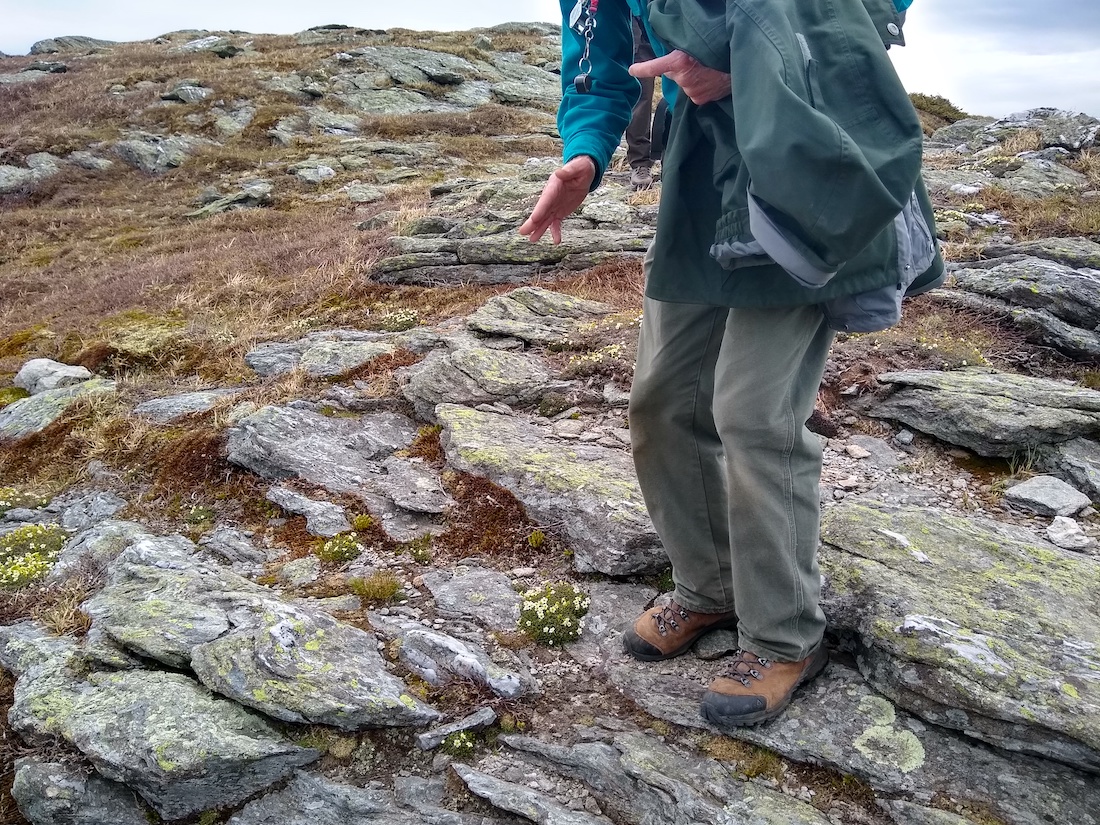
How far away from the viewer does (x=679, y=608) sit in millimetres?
3941

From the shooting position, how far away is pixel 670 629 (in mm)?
3941

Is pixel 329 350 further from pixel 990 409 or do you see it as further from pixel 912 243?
pixel 912 243

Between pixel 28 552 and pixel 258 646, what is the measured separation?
2.96 m

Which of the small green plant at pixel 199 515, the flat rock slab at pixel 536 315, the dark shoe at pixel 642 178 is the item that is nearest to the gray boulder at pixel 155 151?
the dark shoe at pixel 642 178

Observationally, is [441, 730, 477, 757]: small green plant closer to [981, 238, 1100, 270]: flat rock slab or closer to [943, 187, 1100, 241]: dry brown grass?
[981, 238, 1100, 270]: flat rock slab

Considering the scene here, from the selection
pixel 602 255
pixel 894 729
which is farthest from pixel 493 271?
pixel 894 729

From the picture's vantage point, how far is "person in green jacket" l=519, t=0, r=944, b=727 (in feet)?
7.72

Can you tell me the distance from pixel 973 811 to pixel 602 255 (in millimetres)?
9804

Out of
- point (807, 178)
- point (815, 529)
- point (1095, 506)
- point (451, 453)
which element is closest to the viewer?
point (807, 178)

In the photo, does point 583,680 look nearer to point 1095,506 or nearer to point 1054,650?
point 1054,650

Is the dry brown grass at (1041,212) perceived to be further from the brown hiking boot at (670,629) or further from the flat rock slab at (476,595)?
the flat rock slab at (476,595)

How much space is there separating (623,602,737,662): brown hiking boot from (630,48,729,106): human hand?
8.28 ft

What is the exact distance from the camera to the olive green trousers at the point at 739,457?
116 inches

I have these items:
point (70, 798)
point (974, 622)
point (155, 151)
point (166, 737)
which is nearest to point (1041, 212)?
point (974, 622)
